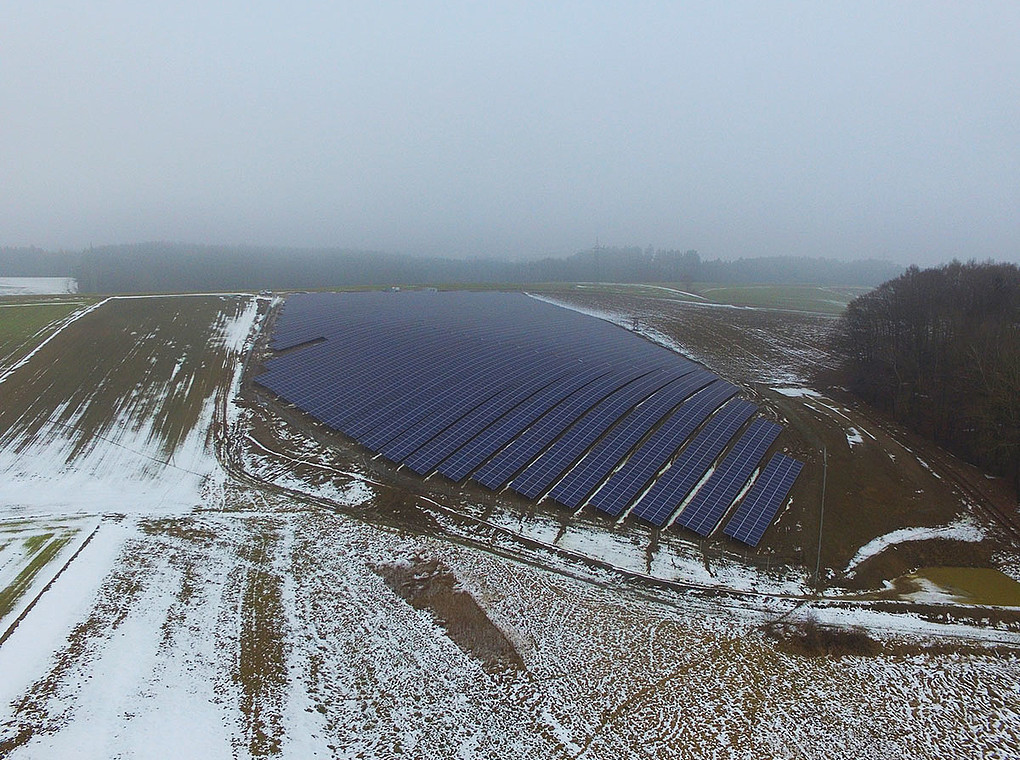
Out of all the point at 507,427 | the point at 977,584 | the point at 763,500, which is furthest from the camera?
the point at 507,427

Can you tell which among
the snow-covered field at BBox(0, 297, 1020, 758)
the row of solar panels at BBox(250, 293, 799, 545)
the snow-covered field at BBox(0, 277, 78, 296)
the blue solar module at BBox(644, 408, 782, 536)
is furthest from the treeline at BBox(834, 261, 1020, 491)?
the snow-covered field at BBox(0, 277, 78, 296)

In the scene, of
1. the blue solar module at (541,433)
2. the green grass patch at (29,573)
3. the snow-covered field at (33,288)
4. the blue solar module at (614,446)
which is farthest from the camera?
the snow-covered field at (33,288)

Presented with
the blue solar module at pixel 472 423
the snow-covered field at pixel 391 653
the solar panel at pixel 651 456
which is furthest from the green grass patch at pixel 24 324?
the solar panel at pixel 651 456

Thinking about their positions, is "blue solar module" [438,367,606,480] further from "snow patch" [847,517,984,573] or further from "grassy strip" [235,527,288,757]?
"snow patch" [847,517,984,573]

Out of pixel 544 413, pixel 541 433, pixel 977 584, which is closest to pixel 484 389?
pixel 544 413

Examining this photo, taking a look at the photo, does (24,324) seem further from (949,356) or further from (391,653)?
(949,356)

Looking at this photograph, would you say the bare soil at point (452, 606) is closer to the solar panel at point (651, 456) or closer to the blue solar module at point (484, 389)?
the blue solar module at point (484, 389)

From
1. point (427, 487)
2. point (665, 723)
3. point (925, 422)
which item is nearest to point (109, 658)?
point (427, 487)
